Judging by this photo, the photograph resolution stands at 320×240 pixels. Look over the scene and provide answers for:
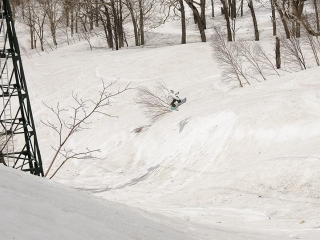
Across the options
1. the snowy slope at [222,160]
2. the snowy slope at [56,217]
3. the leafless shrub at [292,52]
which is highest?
the snowy slope at [56,217]

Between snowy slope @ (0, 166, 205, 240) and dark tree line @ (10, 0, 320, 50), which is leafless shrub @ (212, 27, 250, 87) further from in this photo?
snowy slope @ (0, 166, 205, 240)

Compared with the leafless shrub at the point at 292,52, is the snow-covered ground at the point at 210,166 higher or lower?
lower

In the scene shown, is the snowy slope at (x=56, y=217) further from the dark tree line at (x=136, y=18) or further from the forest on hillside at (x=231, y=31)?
the dark tree line at (x=136, y=18)

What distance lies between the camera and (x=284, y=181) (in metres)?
12.4

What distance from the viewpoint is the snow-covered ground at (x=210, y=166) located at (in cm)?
846

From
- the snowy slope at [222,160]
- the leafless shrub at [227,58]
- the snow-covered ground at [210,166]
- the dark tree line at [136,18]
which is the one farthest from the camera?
the dark tree line at [136,18]

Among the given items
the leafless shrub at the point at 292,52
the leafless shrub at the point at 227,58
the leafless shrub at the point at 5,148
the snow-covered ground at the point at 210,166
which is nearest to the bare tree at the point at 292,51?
the leafless shrub at the point at 292,52

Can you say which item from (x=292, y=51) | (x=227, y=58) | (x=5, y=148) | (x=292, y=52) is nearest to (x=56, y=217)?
(x=5, y=148)

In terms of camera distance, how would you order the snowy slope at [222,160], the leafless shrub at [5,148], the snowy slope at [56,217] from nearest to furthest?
the snowy slope at [56,217], the snowy slope at [222,160], the leafless shrub at [5,148]

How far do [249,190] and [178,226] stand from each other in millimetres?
5170

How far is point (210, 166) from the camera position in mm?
15484

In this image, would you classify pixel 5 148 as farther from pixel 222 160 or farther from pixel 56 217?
pixel 56 217

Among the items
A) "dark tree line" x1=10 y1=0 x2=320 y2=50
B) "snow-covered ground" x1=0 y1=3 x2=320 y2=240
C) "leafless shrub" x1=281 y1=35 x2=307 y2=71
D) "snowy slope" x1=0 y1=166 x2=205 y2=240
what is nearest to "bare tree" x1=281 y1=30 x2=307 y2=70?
"leafless shrub" x1=281 y1=35 x2=307 y2=71

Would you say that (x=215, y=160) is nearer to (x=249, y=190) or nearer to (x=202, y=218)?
(x=249, y=190)
